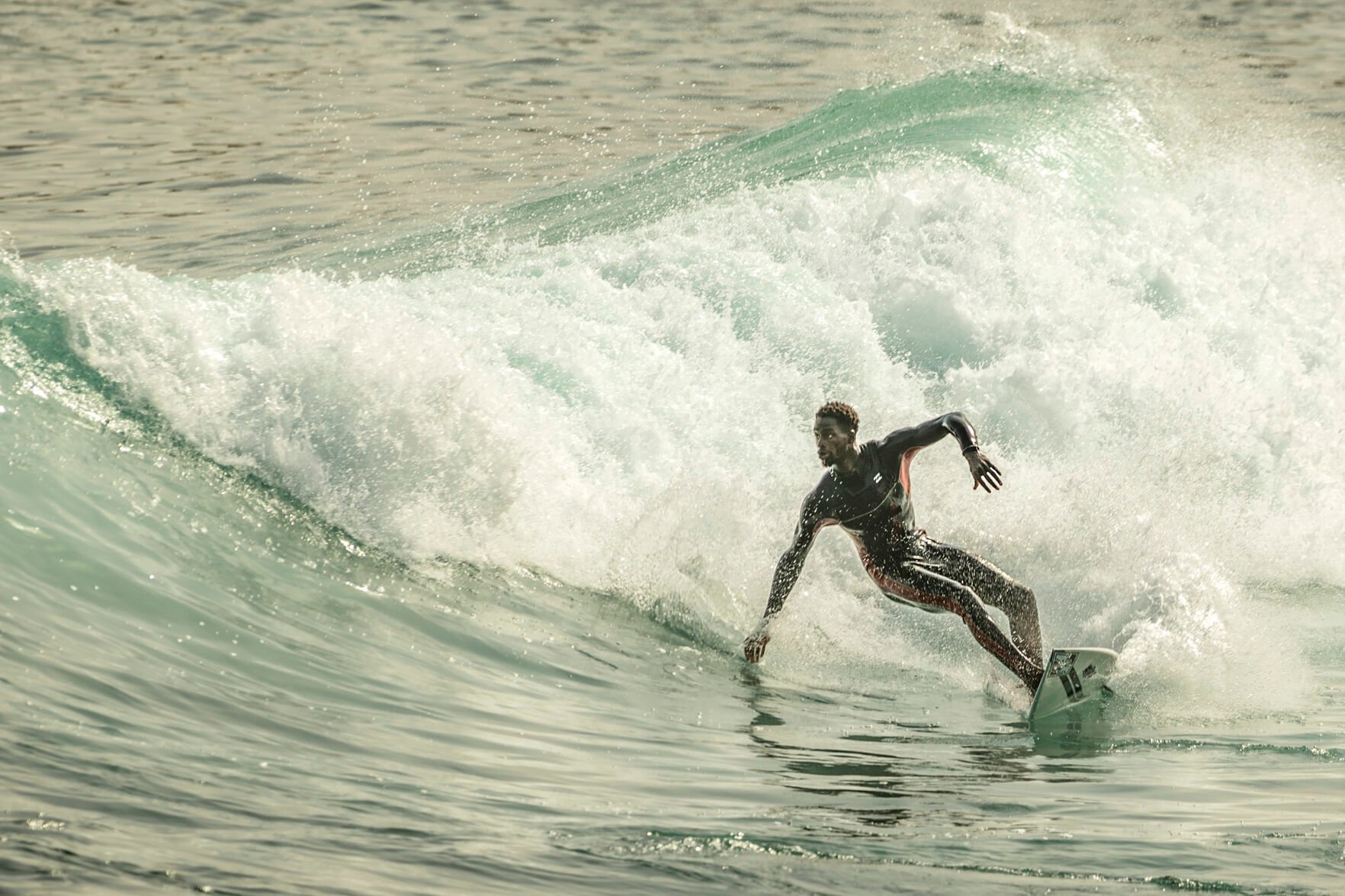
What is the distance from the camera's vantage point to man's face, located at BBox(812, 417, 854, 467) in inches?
340

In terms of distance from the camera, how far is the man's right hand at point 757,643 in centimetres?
873

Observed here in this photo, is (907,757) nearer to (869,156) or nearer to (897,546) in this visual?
(897,546)

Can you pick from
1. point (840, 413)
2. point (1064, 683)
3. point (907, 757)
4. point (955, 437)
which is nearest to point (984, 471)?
point (955, 437)

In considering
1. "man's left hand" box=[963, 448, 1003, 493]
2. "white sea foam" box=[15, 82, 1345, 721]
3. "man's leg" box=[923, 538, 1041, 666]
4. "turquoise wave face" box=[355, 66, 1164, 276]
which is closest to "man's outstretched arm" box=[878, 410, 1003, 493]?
"man's left hand" box=[963, 448, 1003, 493]

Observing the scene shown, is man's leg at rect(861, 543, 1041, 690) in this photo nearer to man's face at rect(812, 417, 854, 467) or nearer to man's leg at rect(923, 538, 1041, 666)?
man's leg at rect(923, 538, 1041, 666)

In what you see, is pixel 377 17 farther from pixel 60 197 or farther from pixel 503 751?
pixel 503 751

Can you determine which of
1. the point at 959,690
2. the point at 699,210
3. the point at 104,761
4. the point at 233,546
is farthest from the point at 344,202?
the point at 104,761

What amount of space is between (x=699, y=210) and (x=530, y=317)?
323 centimetres

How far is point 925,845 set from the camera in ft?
18.9

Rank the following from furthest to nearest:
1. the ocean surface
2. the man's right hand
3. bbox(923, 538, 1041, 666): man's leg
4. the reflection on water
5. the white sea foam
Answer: the white sea foam < the man's right hand < bbox(923, 538, 1041, 666): man's leg < the reflection on water < the ocean surface

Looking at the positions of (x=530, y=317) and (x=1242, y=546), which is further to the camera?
(x=530, y=317)

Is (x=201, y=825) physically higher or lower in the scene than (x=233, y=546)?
higher

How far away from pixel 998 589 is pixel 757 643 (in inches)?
53.6

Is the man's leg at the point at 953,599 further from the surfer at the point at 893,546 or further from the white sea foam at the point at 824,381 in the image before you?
the white sea foam at the point at 824,381
